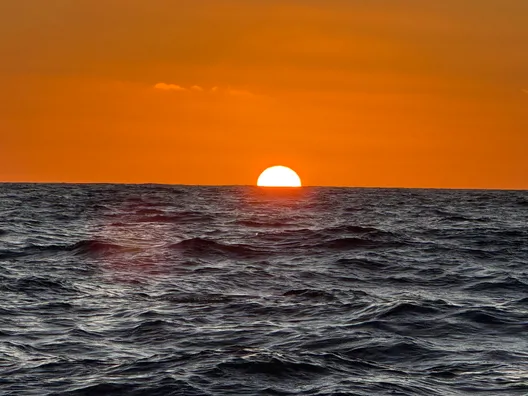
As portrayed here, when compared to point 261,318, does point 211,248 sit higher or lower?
higher

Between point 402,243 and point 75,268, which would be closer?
point 75,268

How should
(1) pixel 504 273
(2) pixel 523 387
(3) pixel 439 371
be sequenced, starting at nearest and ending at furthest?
(2) pixel 523 387, (3) pixel 439 371, (1) pixel 504 273

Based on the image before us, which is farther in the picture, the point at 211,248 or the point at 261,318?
the point at 211,248

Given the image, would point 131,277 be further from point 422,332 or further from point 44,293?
point 422,332

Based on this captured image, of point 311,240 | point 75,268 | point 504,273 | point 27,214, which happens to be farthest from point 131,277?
point 27,214

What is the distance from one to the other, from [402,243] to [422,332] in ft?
70.1

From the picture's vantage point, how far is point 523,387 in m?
13.9

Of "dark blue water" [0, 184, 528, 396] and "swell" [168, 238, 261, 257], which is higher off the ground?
"swell" [168, 238, 261, 257]

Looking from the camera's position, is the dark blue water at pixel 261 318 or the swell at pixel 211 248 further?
the swell at pixel 211 248

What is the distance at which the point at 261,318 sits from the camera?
19.7m

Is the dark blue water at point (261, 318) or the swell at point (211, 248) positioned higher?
the swell at point (211, 248)

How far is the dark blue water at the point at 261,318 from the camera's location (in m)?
14.3

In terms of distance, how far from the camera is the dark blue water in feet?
47.0

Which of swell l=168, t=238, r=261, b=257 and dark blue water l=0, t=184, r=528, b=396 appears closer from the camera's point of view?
dark blue water l=0, t=184, r=528, b=396
